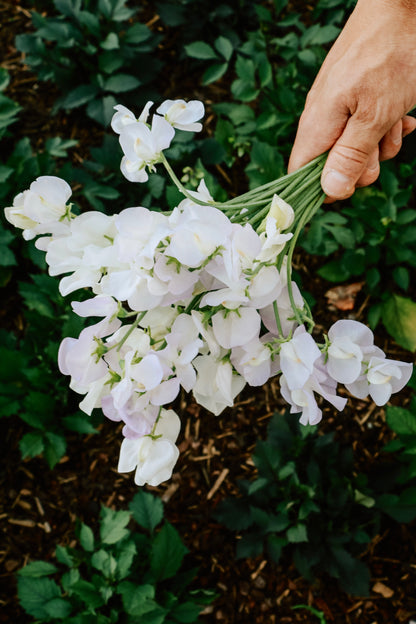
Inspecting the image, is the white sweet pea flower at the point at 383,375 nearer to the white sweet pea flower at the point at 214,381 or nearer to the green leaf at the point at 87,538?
the white sweet pea flower at the point at 214,381

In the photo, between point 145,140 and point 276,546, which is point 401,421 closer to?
point 276,546

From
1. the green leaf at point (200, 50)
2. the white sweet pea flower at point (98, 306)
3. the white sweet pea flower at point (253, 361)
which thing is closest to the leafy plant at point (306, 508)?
the white sweet pea flower at point (253, 361)

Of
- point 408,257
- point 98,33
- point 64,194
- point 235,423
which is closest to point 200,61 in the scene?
point 98,33

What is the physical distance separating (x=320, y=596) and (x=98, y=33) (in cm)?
221

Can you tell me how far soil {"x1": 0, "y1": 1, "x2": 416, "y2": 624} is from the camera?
1710mm

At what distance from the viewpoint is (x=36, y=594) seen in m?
1.51

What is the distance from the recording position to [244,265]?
67cm

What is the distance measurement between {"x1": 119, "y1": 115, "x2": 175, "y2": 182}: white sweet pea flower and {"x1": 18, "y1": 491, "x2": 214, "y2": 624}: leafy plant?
1.07 metres

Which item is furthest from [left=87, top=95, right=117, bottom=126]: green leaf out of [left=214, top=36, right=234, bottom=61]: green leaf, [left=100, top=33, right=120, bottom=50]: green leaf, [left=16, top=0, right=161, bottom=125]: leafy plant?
[left=214, top=36, right=234, bottom=61]: green leaf

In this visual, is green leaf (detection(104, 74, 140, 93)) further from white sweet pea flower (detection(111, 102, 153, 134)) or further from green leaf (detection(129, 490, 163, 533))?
green leaf (detection(129, 490, 163, 533))

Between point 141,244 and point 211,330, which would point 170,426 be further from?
point 141,244

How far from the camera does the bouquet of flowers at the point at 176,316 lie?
25.8 inches

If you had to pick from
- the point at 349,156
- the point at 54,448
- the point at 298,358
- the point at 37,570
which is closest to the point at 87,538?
the point at 37,570

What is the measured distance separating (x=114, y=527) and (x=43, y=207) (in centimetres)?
106
